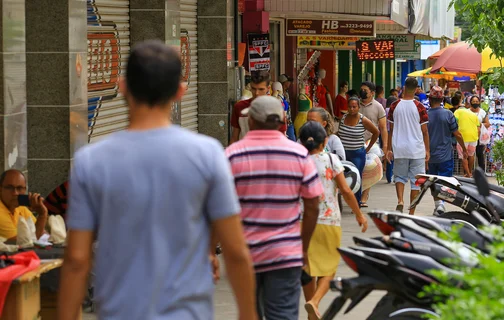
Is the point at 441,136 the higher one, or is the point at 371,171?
the point at 441,136

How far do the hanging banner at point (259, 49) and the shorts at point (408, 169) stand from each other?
483cm

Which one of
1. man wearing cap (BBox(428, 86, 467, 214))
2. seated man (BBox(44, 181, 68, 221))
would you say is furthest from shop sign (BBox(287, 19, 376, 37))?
seated man (BBox(44, 181, 68, 221))

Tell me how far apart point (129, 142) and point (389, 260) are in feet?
7.83

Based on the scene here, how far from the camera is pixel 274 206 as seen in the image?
584cm

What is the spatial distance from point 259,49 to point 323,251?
11.2 metres

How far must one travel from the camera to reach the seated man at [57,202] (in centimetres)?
821

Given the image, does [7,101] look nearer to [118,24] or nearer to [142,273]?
[118,24]

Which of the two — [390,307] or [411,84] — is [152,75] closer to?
[390,307]

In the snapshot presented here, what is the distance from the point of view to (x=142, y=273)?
11.0 feet

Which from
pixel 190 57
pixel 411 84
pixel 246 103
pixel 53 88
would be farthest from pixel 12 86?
pixel 190 57

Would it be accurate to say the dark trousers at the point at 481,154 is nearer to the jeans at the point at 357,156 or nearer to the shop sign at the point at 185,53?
the jeans at the point at 357,156

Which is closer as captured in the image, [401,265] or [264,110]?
[401,265]

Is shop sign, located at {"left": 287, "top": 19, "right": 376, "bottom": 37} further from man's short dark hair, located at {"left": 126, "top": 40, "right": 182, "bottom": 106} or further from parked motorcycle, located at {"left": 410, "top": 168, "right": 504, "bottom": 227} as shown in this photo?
man's short dark hair, located at {"left": 126, "top": 40, "right": 182, "bottom": 106}

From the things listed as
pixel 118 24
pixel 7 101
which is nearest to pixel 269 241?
pixel 7 101
